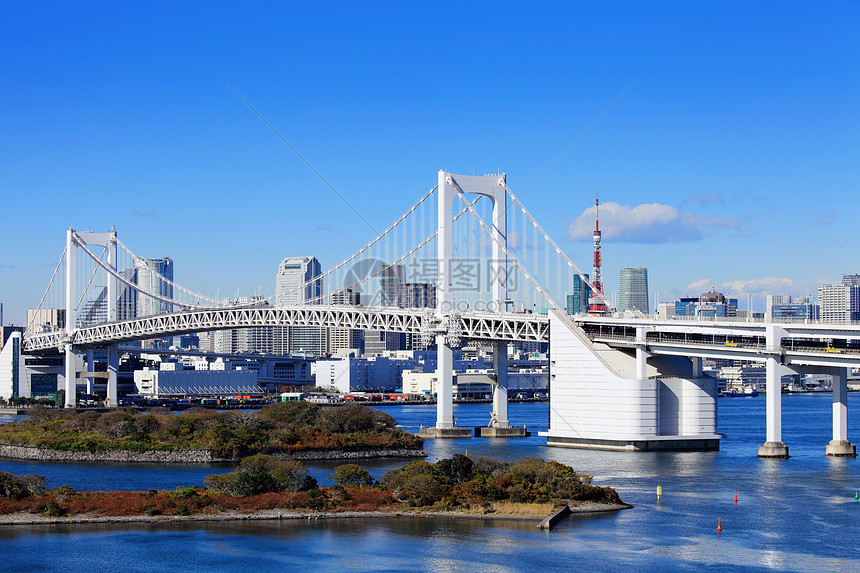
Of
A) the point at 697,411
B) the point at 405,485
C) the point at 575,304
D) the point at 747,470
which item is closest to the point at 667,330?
the point at 697,411

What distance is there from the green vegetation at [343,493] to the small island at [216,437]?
1150 centimetres

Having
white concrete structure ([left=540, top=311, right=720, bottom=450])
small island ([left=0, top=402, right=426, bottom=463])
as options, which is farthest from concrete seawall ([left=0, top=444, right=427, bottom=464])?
white concrete structure ([left=540, top=311, right=720, bottom=450])

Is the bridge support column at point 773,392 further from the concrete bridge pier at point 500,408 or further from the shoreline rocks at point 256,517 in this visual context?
the concrete bridge pier at point 500,408

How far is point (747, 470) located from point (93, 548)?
2048cm

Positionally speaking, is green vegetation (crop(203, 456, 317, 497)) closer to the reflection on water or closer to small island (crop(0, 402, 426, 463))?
the reflection on water

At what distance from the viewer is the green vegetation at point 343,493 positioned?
92.4 feet

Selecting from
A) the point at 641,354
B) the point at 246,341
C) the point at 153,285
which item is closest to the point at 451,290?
the point at 641,354

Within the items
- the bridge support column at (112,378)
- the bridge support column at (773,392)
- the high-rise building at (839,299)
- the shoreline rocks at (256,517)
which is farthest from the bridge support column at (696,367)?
the high-rise building at (839,299)

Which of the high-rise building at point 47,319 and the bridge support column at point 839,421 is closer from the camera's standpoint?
the bridge support column at point 839,421

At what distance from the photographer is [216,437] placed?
1705 inches

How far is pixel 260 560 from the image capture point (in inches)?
912

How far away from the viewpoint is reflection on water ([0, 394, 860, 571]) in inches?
901

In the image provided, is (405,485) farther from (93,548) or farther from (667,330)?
(667,330)

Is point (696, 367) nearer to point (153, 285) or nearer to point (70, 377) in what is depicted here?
point (70, 377)
